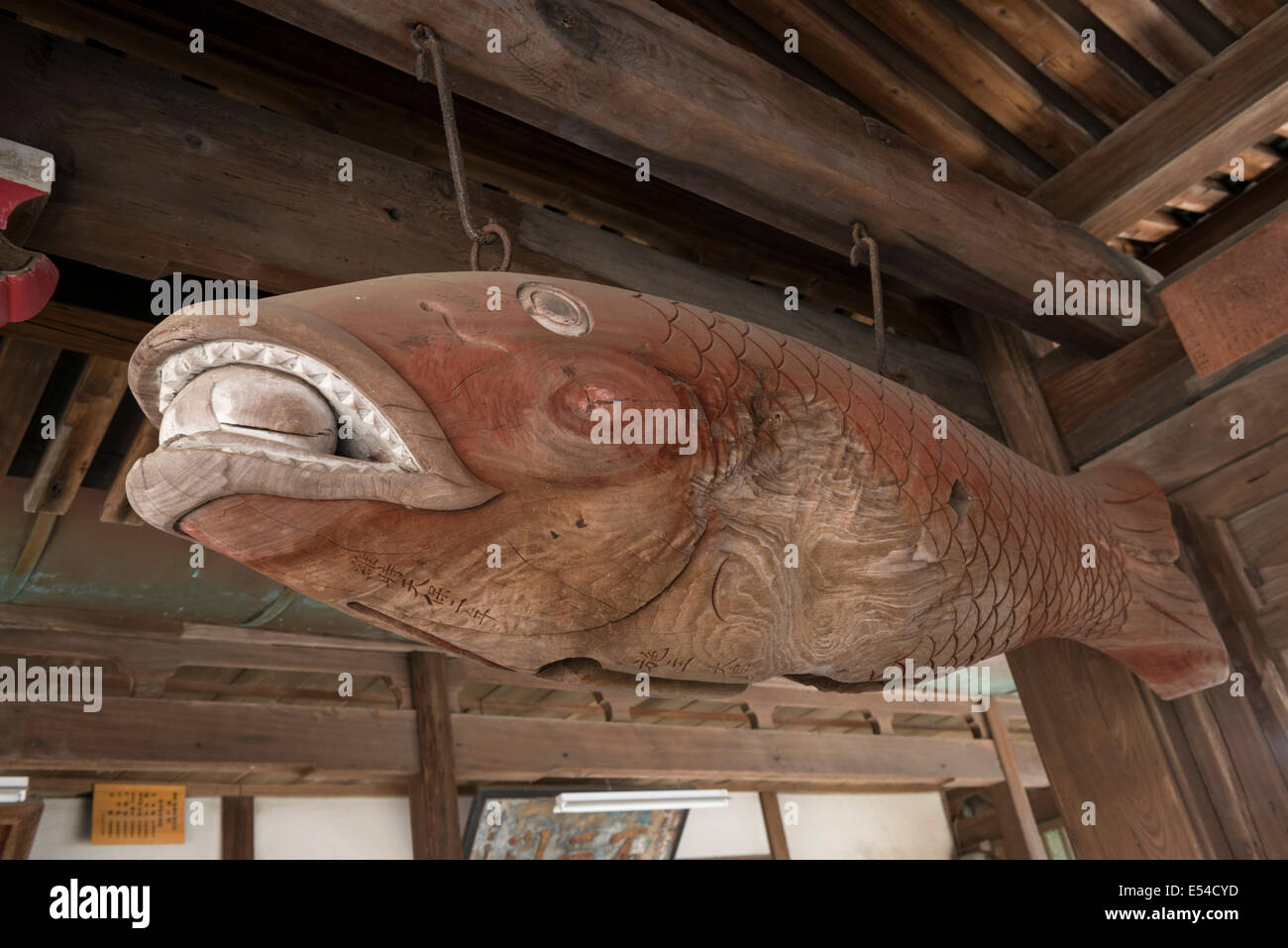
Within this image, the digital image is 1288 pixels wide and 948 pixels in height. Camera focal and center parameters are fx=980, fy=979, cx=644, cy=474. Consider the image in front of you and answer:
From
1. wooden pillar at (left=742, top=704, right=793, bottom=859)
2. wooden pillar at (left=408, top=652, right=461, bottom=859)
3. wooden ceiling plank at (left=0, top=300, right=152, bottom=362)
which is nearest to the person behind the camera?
wooden ceiling plank at (left=0, top=300, right=152, bottom=362)

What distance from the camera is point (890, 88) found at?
2242 mm

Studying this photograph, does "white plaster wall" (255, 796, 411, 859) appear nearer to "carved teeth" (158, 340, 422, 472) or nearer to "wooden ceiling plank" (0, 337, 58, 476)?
"wooden ceiling plank" (0, 337, 58, 476)

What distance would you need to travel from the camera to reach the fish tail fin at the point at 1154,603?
1.77 metres

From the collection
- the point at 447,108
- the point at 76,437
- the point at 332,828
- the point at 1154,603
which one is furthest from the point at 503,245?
the point at 332,828

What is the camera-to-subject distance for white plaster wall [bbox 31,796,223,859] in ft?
15.2

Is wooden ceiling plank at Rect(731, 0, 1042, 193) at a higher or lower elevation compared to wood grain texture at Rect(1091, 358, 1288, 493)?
higher

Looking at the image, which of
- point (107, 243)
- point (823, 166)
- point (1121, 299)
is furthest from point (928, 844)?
point (107, 243)

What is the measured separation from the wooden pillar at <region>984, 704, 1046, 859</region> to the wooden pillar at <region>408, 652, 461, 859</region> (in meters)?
4.40

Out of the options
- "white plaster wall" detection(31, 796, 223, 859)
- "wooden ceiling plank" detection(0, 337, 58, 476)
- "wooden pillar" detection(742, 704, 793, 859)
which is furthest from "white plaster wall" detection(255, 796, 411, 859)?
"wooden ceiling plank" detection(0, 337, 58, 476)

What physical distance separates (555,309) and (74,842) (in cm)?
495

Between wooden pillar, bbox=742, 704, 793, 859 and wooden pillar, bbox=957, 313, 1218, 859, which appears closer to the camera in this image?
wooden pillar, bbox=957, 313, 1218, 859

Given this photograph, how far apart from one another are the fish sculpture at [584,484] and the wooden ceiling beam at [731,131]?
0.52 m

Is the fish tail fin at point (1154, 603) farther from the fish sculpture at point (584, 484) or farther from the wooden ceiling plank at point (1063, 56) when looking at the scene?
the wooden ceiling plank at point (1063, 56)
